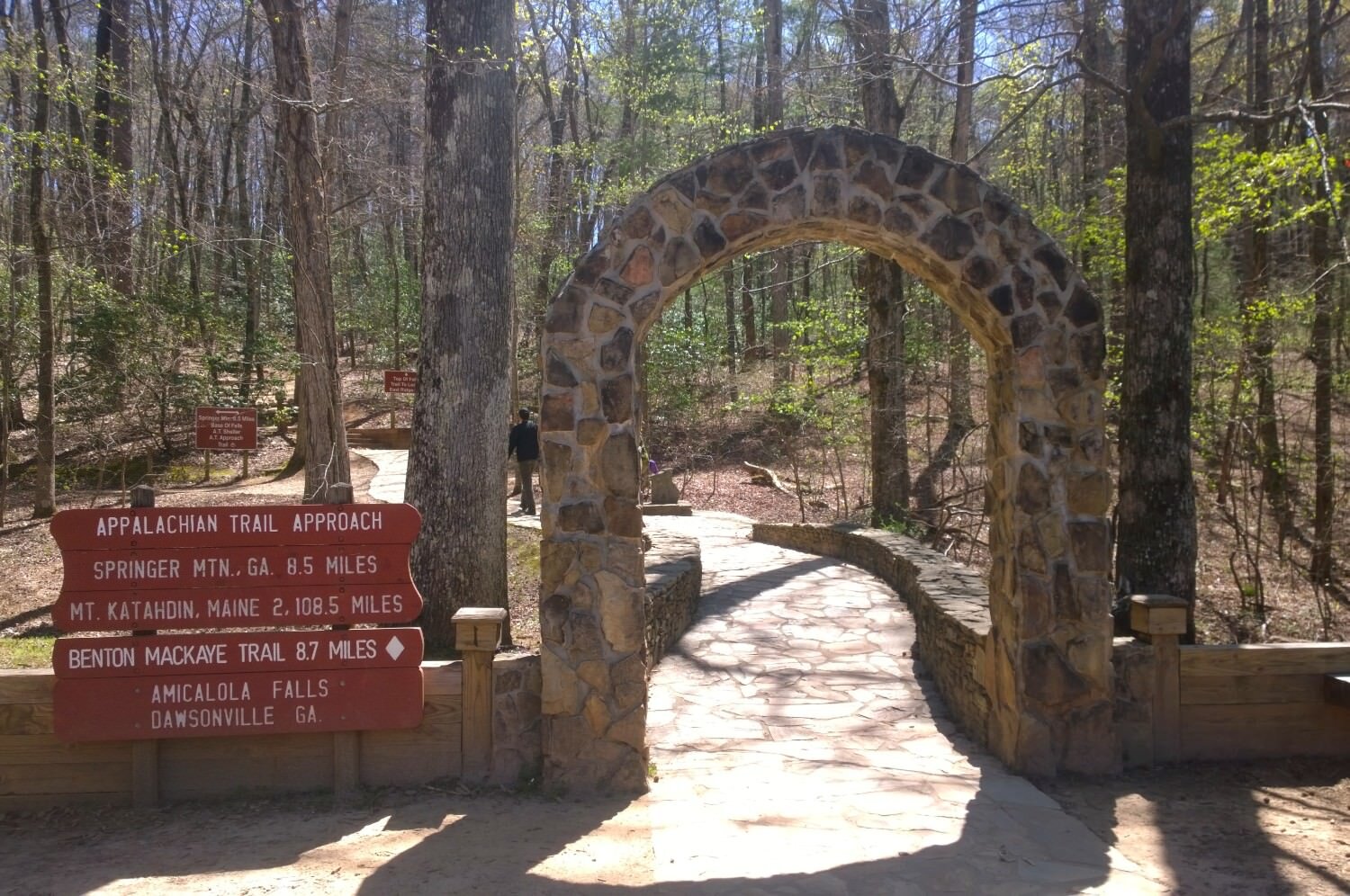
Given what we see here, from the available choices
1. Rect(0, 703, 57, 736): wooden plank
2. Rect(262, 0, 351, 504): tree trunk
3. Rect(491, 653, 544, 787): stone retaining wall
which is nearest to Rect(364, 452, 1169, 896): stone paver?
Rect(491, 653, 544, 787): stone retaining wall

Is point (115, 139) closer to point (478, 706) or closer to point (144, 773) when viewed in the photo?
point (144, 773)

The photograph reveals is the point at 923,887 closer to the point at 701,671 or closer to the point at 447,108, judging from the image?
the point at 701,671

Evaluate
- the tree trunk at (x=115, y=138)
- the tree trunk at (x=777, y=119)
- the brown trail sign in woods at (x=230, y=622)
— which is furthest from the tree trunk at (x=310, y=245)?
the tree trunk at (x=777, y=119)

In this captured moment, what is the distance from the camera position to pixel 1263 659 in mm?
5441

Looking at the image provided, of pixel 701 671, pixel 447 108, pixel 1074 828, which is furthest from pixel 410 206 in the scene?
pixel 1074 828

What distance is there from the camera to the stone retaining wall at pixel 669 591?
7309mm

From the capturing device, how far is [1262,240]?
1166 cm

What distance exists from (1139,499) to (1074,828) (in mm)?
2851

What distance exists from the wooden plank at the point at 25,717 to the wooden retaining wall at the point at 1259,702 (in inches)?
241

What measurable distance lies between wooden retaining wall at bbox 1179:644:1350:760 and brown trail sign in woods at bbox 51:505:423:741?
436cm

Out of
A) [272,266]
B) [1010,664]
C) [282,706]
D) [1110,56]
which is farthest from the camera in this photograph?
[272,266]

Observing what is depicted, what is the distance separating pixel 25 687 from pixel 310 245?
744cm

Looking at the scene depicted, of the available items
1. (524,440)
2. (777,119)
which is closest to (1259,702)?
(524,440)

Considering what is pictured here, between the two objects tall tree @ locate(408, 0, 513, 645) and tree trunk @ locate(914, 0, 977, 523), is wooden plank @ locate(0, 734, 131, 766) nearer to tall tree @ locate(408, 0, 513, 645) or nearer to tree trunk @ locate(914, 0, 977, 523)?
tall tree @ locate(408, 0, 513, 645)
